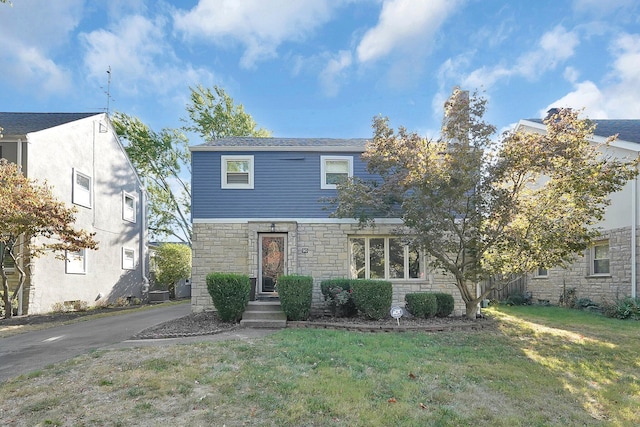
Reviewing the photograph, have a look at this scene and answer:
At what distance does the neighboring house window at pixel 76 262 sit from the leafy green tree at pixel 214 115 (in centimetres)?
1523

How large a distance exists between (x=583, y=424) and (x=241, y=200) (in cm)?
955

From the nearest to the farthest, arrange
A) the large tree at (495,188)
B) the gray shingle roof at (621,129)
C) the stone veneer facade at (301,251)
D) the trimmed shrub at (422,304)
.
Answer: the large tree at (495,188)
the trimmed shrub at (422,304)
the stone veneer facade at (301,251)
the gray shingle roof at (621,129)

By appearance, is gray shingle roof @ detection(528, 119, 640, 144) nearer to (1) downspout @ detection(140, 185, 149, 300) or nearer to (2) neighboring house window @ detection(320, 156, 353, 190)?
(2) neighboring house window @ detection(320, 156, 353, 190)

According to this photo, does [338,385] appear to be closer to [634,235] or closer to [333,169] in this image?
[333,169]

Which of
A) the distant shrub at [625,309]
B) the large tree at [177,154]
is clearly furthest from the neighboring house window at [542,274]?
the large tree at [177,154]

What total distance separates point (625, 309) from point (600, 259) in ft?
9.98

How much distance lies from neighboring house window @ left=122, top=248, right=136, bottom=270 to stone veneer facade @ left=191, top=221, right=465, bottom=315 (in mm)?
9318

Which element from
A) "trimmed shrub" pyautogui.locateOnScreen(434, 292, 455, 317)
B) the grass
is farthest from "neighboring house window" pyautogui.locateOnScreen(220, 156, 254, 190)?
"trimmed shrub" pyautogui.locateOnScreen(434, 292, 455, 317)

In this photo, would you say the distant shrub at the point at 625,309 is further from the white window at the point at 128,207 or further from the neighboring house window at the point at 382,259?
the white window at the point at 128,207

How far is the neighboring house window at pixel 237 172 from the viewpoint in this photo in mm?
11500

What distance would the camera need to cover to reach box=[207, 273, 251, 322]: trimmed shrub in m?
9.12

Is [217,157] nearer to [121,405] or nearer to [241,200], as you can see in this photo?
[241,200]

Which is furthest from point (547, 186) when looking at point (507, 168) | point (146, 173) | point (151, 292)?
point (146, 173)

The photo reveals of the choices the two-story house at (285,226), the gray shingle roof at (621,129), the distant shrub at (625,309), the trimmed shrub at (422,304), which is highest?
the gray shingle roof at (621,129)
